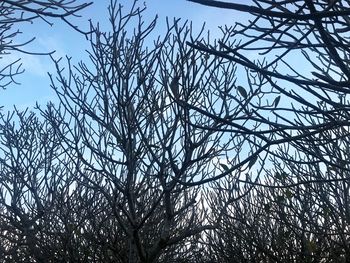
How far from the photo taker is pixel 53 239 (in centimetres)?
834

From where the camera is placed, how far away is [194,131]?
6312 millimetres

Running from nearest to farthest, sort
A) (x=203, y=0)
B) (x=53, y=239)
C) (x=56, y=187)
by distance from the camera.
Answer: (x=203, y=0), (x=53, y=239), (x=56, y=187)

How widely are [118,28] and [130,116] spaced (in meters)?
1.22

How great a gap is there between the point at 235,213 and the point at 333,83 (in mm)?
9679

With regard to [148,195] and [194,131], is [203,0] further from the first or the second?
[148,195]

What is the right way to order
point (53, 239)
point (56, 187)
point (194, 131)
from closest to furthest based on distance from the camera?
point (194, 131) < point (53, 239) < point (56, 187)

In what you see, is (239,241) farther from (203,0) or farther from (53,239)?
(203,0)

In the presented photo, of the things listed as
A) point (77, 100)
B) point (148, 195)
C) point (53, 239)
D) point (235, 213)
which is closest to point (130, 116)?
point (77, 100)

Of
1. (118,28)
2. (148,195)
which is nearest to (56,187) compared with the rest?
(148,195)

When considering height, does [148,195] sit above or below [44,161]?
below

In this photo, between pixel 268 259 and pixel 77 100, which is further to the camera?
pixel 268 259

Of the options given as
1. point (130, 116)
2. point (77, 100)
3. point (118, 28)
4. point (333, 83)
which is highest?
point (118, 28)

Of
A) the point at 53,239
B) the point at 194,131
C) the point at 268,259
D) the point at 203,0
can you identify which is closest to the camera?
the point at 203,0

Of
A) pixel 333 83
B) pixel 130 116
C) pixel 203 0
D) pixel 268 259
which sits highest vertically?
pixel 130 116
